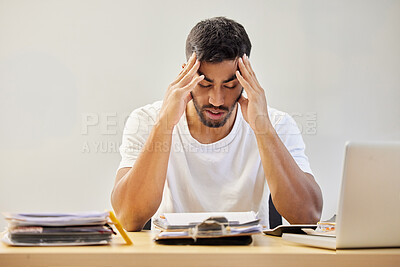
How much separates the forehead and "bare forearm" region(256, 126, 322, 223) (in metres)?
0.26

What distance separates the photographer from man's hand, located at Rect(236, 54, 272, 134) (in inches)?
65.1

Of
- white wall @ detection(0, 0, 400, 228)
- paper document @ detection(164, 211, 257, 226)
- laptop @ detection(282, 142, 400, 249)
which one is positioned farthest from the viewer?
white wall @ detection(0, 0, 400, 228)

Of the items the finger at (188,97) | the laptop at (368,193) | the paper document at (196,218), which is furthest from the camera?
the finger at (188,97)

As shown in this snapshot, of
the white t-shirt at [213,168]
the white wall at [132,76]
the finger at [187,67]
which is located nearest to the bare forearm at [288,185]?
the white t-shirt at [213,168]

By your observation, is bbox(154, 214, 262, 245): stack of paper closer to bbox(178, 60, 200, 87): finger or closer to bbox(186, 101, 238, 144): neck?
bbox(178, 60, 200, 87): finger

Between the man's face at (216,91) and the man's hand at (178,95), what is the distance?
→ 0.14ft

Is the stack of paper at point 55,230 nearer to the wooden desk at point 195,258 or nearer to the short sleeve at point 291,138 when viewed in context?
the wooden desk at point 195,258

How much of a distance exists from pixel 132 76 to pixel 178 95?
109 centimetres

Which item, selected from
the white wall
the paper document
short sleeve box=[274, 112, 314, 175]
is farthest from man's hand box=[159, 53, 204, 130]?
the white wall

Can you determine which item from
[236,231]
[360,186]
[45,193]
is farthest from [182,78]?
[45,193]

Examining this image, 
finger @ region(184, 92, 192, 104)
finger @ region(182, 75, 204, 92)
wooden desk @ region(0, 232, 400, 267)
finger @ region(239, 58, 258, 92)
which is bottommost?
wooden desk @ region(0, 232, 400, 267)

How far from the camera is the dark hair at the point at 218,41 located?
1.67m

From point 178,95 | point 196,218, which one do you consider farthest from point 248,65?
point 196,218
